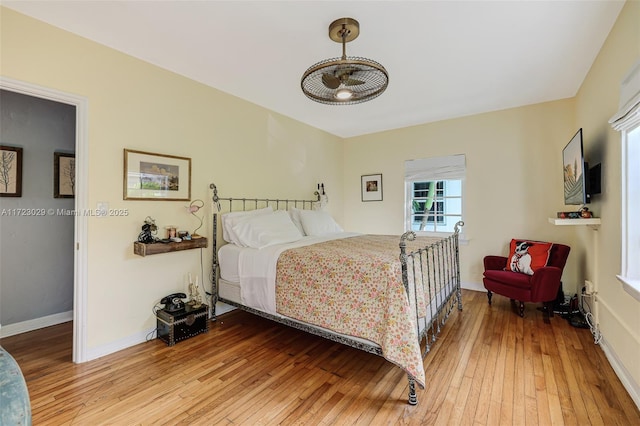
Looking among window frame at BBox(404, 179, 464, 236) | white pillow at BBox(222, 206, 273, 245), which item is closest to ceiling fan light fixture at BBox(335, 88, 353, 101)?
white pillow at BBox(222, 206, 273, 245)

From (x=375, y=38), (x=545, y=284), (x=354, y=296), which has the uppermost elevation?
(x=375, y=38)

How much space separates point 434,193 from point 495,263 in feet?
4.68

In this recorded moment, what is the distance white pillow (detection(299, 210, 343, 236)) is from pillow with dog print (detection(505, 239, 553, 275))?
2289 millimetres

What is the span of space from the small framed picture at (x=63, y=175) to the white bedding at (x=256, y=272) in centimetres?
187

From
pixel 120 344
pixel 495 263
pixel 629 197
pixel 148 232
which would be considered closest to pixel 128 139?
pixel 148 232

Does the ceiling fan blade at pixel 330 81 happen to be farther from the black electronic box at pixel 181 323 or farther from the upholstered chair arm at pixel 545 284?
the upholstered chair arm at pixel 545 284

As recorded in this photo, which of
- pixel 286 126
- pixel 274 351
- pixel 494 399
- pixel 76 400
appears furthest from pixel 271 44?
pixel 494 399

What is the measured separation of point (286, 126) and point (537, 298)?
3799 mm

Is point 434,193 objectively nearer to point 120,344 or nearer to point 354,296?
point 354,296

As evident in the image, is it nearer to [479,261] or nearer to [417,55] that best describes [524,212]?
[479,261]

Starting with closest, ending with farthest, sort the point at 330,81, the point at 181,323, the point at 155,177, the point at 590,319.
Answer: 1. the point at 330,81
2. the point at 181,323
3. the point at 155,177
4. the point at 590,319

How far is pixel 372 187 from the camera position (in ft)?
17.3

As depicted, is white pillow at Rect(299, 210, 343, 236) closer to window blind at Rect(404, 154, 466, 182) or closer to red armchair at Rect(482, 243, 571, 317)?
window blind at Rect(404, 154, 466, 182)

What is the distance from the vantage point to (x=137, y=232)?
2.63 metres
